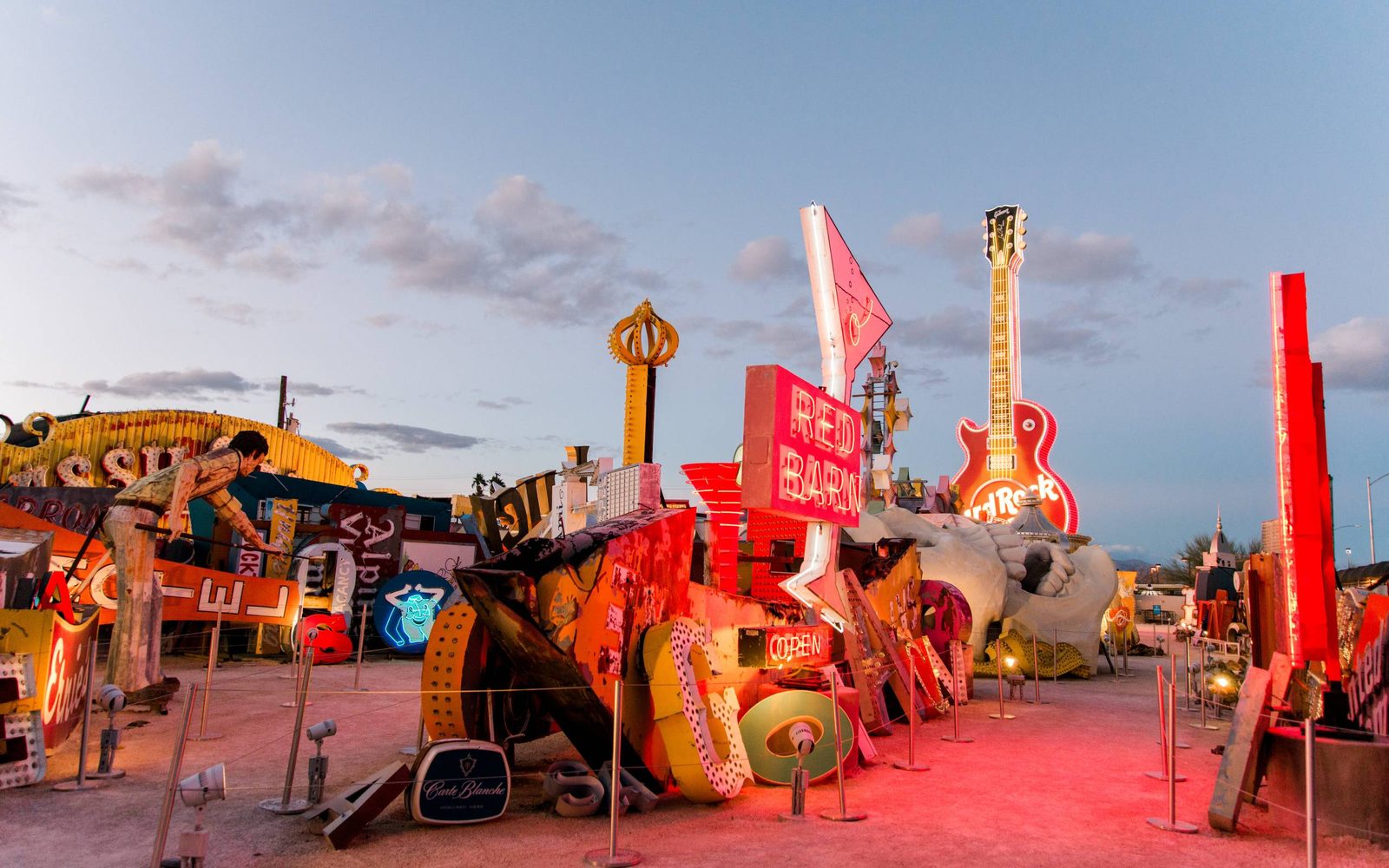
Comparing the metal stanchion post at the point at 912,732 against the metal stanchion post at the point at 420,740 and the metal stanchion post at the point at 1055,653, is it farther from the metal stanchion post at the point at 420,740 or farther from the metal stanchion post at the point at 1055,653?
the metal stanchion post at the point at 1055,653

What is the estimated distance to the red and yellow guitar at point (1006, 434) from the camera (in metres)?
36.6

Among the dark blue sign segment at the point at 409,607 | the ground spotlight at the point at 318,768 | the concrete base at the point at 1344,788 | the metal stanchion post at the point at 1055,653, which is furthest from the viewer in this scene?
the metal stanchion post at the point at 1055,653

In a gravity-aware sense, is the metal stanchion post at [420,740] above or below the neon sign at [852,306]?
below

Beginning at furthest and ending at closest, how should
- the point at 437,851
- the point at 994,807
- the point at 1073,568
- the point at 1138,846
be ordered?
the point at 1073,568, the point at 994,807, the point at 1138,846, the point at 437,851

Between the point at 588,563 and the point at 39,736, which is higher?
the point at 588,563

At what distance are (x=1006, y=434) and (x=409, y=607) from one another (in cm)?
2632

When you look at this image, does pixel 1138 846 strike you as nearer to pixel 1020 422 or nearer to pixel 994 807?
pixel 994 807

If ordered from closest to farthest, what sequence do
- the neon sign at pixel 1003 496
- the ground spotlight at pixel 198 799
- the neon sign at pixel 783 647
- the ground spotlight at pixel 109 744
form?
1. the ground spotlight at pixel 198 799
2. the ground spotlight at pixel 109 744
3. the neon sign at pixel 783 647
4. the neon sign at pixel 1003 496

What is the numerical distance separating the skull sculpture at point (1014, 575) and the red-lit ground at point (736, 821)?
8.96m

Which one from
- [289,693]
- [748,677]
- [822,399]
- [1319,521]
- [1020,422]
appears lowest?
[289,693]

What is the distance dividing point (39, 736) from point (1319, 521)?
11238mm

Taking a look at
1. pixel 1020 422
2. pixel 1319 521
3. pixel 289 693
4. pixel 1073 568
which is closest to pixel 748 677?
pixel 1319 521

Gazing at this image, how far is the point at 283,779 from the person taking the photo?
8625 mm

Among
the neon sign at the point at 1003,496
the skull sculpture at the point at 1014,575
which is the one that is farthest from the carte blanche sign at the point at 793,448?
the neon sign at the point at 1003,496
